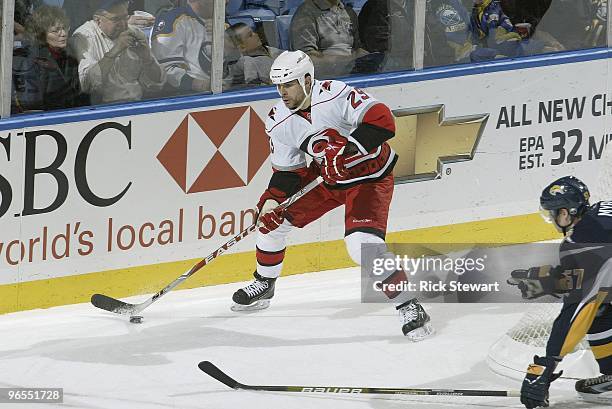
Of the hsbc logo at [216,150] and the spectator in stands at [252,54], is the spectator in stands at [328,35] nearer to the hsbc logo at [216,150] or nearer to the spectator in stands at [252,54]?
the spectator in stands at [252,54]

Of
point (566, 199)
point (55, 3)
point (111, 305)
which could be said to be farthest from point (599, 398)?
point (55, 3)

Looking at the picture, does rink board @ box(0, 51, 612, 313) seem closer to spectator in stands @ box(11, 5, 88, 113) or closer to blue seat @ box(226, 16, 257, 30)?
spectator in stands @ box(11, 5, 88, 113)

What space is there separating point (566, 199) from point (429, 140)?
254 cm

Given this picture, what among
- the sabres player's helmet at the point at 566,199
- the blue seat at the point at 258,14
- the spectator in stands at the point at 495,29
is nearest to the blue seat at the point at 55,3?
the blue seat at the point at 258,14

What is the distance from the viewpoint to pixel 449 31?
26.1 ft

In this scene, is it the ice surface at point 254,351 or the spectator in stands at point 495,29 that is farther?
the spectator in stands at point 495,29

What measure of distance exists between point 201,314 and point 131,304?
310mm

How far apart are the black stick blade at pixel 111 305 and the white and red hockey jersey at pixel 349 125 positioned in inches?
38.0

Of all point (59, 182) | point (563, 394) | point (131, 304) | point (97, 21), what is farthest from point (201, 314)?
point (563, 394)

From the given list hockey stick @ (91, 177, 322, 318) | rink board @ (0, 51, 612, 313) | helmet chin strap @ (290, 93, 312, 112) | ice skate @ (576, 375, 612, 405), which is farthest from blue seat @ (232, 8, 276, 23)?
ice skate @ (576, 375, 612, 405)

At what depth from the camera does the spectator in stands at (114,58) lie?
688cm

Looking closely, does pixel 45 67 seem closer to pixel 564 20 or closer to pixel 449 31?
pixel 449 31

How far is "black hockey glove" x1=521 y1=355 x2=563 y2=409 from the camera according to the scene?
5207 millimetres

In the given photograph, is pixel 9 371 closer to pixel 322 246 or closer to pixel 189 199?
pixel 189 199
